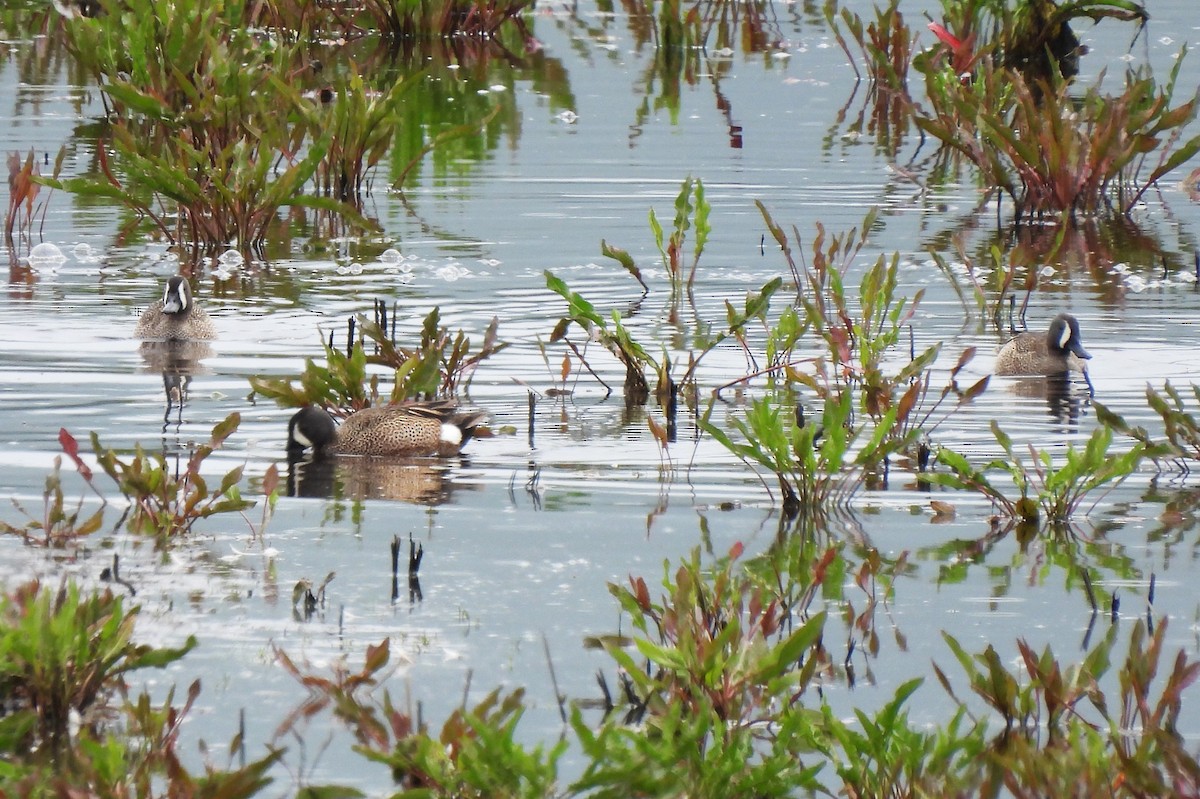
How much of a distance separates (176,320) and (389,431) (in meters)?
2.15

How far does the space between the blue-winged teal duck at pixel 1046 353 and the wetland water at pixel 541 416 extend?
0.11 metres

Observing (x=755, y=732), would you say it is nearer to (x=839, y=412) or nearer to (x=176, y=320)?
(x=839, y=412)

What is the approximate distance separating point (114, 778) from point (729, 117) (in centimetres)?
1392

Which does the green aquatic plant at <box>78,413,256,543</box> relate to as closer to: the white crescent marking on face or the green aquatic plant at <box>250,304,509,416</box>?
the white crescent marking on face

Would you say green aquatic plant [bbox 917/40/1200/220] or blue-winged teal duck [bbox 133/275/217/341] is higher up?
green aquatic plant [bbox 917/40/1200/220]

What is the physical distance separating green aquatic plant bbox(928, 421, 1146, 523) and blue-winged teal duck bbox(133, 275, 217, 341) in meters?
4.04

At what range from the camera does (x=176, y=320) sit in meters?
9.56

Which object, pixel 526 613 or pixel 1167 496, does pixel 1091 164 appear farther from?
pixel 526 613

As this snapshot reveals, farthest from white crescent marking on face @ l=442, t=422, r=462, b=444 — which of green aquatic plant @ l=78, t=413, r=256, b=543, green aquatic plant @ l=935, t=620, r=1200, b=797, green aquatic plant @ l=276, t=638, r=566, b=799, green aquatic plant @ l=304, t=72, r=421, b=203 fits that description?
green aquatic plant @ l=304, t=72, r=421, b=203

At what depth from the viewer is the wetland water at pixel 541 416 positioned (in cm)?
545

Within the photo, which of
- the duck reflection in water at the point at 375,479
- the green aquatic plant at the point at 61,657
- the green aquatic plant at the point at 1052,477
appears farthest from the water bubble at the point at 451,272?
the green aquatic plant at the point at 61,657

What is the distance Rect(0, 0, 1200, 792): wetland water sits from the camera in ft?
17.9

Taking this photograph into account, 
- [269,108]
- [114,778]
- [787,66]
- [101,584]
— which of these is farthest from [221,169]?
[787,66]

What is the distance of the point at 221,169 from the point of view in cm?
1129
